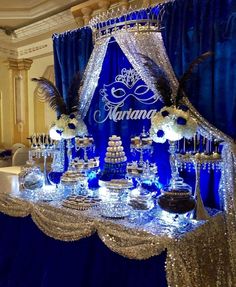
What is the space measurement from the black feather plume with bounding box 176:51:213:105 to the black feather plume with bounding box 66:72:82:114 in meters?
1.09

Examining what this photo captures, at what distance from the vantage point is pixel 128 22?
92.8 inches

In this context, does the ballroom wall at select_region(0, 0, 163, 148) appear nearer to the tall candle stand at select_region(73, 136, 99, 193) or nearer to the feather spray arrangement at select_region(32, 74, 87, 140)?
the feather spray arrangement at select_region(32, 74, 87, 140)

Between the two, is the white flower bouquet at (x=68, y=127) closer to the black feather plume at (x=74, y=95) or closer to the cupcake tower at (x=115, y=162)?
the black feather plume at (x=74, y=95)

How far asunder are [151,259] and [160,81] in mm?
1142

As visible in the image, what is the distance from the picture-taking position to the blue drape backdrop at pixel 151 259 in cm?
184

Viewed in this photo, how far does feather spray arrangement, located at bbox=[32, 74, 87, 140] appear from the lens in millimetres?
2736

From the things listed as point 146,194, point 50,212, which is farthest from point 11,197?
point 146,194

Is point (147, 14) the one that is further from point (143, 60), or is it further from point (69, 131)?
point (69, 131)

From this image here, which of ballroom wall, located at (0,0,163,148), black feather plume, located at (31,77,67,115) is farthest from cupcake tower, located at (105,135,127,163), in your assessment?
ballroom wall, located at (0,0,163,148)

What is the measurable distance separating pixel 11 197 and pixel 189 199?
1.49 meters

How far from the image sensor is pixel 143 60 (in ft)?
7.38

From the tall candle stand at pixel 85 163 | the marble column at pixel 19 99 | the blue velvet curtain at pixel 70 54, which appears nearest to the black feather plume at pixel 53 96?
the blue velvet curtain at pixel 70 54

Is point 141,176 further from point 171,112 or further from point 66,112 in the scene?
point 66,112

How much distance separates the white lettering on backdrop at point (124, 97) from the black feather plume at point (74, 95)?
0.22 metres
